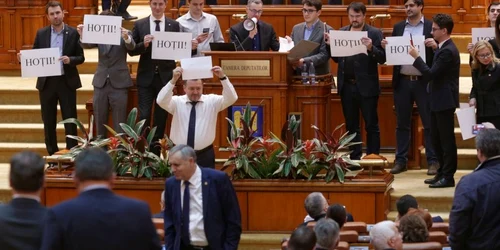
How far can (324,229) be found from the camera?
655 centimetres

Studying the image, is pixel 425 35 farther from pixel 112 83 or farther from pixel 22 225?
pixel 22 225

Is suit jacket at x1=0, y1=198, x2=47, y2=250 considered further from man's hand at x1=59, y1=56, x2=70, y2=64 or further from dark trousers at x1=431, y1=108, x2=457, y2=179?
man's hand at x1=59, y1=56, x2=70, y2=64

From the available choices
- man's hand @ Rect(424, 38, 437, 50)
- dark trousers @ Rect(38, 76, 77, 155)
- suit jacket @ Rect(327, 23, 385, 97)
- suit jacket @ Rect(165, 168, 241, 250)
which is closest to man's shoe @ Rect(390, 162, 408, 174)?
suit jacket @ Rect(327, 23, 385, 97)

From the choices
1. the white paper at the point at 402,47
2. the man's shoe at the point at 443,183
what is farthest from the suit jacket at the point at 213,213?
the white paper at the point at 402,47

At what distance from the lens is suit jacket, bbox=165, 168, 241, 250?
777 cm

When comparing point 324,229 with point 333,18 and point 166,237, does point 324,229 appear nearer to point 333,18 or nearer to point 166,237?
point 166,237

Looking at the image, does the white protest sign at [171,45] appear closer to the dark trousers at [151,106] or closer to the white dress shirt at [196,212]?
the dark trousers at [151,106]

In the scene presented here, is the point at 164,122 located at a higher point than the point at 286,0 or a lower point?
lower

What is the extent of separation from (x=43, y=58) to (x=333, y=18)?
3935 millimetres

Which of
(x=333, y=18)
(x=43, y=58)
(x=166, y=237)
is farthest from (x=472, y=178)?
(x=333, y=18)

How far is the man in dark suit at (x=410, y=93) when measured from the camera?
1117cm

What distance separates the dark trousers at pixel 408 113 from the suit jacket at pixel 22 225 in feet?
20.5

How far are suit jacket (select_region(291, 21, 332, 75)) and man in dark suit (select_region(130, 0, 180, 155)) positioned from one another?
1.18 m

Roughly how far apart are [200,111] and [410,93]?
2479 mm
